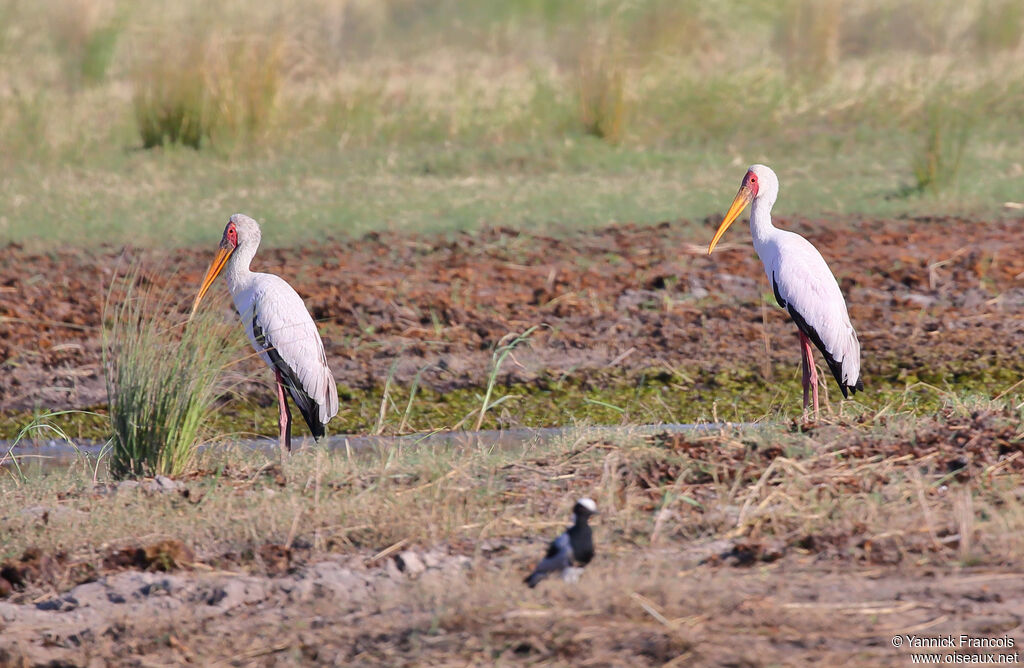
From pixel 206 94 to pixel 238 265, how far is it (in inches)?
223

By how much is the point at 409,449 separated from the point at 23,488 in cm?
143

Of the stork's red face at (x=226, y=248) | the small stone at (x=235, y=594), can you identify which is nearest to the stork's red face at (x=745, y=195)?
the stork's red face at (x=226, y=248)

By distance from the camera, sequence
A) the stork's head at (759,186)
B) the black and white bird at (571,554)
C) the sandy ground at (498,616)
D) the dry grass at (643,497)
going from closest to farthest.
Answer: the sandy ground at (498,616) → the black and white bird at (571,554) → the dry grass at (643,497) → the stork's head at (759,186)

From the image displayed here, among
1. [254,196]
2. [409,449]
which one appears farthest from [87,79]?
[409,449]

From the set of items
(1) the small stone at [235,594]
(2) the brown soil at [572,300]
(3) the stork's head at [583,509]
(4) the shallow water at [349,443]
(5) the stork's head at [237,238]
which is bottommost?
(4) the shallow water at [349,443]

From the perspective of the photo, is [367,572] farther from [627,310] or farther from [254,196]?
[254,196]

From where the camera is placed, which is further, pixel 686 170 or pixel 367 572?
pixel 686 170

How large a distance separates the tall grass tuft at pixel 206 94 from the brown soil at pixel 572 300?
279cm

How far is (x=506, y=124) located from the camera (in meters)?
12.8

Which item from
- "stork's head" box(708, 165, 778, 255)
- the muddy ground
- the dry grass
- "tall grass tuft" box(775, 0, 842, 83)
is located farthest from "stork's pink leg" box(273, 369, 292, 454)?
"tall grass tuft" box(775, 0, 842, 83)

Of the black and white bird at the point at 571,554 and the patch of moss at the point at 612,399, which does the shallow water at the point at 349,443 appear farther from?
the black and white bird at the point at 571,554

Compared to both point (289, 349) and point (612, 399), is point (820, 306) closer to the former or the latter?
point (612, 399)

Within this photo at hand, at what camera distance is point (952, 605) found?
350cm

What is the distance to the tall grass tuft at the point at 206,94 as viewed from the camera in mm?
11883
